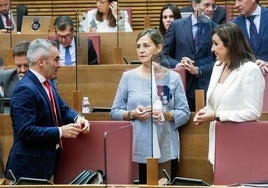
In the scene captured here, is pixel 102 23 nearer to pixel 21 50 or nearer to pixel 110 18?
pixel 110 18

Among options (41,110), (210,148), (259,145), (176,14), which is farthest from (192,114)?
(176,14)

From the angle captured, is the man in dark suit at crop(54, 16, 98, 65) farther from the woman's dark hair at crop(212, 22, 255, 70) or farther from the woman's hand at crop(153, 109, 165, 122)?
the woman's hand at crop(153, 109, 165, 122)

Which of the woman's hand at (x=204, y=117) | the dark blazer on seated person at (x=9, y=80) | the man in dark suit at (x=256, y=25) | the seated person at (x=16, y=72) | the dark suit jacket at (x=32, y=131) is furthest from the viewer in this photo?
the man in dark suit at (x=256, y=25)

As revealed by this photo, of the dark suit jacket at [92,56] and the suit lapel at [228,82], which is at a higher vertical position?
the dark suit jacket at [92,56]

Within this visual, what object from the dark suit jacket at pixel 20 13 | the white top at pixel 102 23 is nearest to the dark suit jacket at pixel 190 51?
the white top at pixel 102 23

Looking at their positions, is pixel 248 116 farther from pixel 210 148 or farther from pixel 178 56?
pixel 178 56

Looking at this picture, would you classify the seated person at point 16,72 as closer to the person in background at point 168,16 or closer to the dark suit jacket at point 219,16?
the person in background at point 168,16

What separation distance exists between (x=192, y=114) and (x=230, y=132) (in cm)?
50

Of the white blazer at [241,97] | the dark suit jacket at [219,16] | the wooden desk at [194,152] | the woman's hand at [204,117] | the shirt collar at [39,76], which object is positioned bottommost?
the wooden desk at [194,152]

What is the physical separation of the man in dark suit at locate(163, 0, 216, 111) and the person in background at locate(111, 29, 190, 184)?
527mm

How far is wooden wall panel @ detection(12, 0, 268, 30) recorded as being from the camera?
7.90 m

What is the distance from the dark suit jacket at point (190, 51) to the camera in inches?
185

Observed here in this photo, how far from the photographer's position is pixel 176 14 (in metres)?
5.80

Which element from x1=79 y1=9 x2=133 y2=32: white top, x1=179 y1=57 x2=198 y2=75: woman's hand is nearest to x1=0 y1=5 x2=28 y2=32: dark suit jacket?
x1=79 y1=9 x2=133 y2=32: white top
